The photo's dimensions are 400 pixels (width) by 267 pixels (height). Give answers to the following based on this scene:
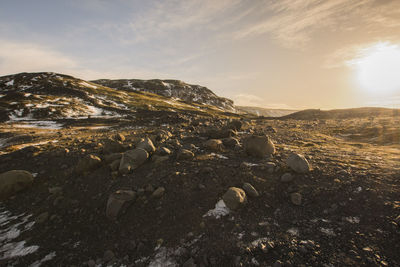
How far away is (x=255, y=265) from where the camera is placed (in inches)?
174

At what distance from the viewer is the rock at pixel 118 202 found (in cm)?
681

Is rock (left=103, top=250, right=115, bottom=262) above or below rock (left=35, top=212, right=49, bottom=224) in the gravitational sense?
above

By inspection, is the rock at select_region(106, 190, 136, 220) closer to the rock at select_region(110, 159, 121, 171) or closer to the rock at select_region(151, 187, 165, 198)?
the rock at select_region(151, 187, 165, 198)

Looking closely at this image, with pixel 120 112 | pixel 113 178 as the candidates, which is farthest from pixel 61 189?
pixel 120 112

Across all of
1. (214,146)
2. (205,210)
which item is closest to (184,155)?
(214,146)

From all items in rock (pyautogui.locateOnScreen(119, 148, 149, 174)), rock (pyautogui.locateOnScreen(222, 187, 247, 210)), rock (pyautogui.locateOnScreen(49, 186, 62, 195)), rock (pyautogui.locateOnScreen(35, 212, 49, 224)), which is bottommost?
rock (pyautogui.locateOnScreen(35, 212, 49, 224))

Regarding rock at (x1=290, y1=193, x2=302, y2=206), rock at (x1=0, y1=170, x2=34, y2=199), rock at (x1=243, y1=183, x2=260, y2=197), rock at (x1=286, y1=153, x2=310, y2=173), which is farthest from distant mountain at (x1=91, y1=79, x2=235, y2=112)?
rock at (x1=290, y1=193, x2=302, y2=206)

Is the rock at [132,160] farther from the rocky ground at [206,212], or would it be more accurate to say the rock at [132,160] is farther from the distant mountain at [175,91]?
the distant mountain at [175,91]

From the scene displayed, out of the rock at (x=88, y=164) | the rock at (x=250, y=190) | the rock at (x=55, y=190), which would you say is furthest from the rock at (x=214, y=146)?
the rock at (x=55, y=190)

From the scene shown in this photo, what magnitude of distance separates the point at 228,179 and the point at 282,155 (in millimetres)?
4875

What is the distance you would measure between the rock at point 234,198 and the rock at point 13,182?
35.4ft

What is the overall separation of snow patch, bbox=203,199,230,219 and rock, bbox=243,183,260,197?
44.4 inches

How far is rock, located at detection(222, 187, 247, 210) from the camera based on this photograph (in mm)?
6373

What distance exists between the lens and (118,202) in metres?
7.02
